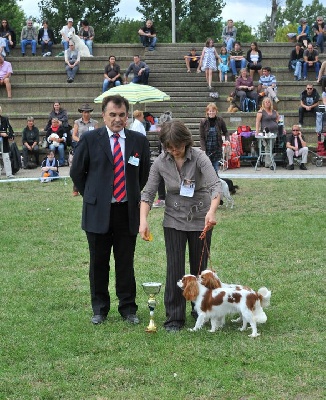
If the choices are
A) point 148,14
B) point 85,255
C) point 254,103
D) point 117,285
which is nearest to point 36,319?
point 117,285

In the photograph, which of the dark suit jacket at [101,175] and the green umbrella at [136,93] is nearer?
the dark suit jacket at [101,175]

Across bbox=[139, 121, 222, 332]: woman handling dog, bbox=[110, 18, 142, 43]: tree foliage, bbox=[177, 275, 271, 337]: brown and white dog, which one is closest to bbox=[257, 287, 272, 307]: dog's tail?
bbox=[177, 275, 271, 337]: brown and white dog

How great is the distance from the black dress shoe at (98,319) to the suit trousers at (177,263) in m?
0.57

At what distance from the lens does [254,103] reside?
74.6 feet

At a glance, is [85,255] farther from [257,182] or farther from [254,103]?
[254,103]

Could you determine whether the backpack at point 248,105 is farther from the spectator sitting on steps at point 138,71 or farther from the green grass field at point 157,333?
the green grass field at point 157,333

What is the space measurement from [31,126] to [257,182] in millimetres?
6696

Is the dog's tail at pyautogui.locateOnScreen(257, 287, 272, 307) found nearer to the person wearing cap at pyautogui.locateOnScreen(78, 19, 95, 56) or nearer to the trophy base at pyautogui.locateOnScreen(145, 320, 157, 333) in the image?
the trophy base at pyautogui.locateOnScreen(145, 320, 157, 333)

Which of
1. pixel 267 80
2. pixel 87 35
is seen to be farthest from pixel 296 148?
pixel 87 35

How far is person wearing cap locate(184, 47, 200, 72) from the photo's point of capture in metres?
25.4

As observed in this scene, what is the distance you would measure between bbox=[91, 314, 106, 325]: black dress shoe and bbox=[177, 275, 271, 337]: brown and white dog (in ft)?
2.65

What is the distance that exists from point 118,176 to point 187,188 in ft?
1.95

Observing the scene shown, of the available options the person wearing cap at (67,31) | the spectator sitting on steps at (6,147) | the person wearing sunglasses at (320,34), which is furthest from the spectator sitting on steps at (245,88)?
the spectator sitting on steps at (6,147)

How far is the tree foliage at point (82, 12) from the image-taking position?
35688 mm
